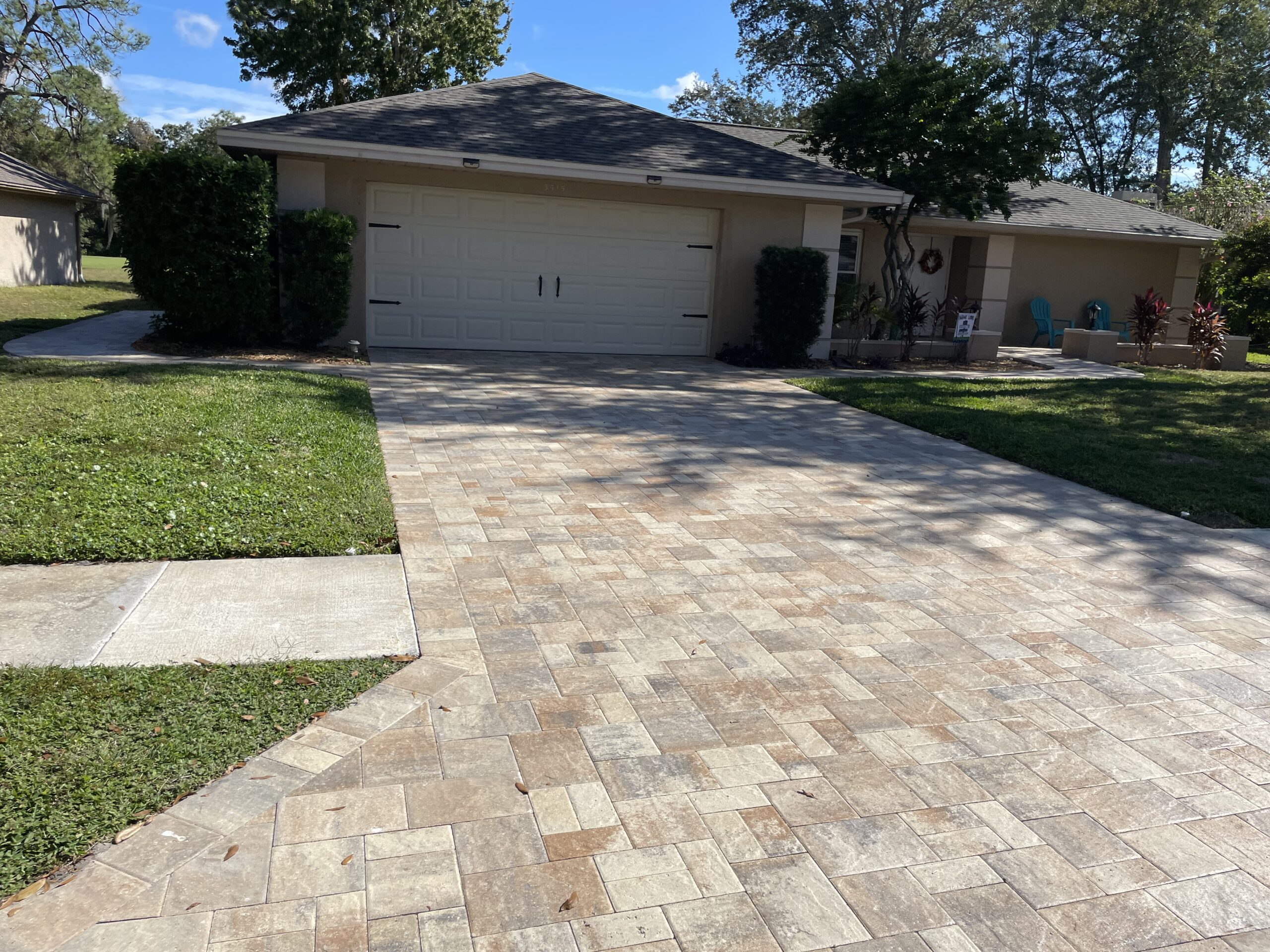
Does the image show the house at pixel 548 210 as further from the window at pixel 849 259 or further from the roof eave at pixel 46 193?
the roof eave at pixel 46 193

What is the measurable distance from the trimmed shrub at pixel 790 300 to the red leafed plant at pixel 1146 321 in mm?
6314

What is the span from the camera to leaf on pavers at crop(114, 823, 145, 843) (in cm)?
258

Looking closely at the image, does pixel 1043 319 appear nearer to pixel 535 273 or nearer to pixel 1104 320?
pixel 1104 320

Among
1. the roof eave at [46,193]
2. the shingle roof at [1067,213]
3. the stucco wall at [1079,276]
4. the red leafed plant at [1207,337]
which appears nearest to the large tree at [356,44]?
the roof eave at [46,193]

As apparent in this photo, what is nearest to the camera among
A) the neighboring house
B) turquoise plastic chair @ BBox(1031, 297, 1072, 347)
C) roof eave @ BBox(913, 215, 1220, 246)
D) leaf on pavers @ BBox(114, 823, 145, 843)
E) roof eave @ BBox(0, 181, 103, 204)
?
leaf on pavers @ BBox(114, 823, 145, 843)

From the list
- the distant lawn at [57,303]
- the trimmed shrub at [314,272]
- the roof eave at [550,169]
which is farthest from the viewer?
the distant lawn at [57,303]

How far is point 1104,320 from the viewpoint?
1972cm

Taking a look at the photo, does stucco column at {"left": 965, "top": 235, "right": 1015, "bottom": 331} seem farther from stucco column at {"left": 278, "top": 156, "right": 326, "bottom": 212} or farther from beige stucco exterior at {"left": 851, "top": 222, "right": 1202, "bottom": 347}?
stucco column at {"left": 278, "top": 156, "right": 326, "bottom": 212}

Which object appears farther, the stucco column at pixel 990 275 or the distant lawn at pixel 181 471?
the stucco column at pixel 990 275

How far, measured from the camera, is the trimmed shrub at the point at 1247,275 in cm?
1891

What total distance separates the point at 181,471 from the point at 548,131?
9116 millimetres

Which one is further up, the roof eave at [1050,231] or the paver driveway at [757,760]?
the roof eave at [1050,231]

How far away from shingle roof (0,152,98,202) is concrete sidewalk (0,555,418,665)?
2081 cm

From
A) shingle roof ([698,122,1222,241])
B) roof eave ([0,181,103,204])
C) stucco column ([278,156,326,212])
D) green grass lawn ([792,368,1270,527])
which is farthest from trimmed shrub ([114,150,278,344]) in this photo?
roof eave ([0,181,103,204])
